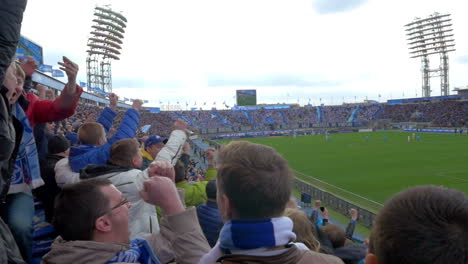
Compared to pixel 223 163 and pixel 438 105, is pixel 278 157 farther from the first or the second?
pixel 438 105

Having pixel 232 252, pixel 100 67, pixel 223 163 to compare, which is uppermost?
pixel 100 67

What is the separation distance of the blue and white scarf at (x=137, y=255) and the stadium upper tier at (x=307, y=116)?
6311cm

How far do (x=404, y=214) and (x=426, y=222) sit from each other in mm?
80

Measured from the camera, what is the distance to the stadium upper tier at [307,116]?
2660 inches

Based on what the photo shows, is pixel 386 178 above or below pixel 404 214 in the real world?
below

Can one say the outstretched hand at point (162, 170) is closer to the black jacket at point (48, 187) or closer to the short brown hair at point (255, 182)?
the short brown hair at point (255, 182)

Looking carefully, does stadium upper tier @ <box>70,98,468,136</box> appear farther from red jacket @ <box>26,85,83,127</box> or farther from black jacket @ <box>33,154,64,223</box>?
red jacket @ <box>26,85,83,127</box>

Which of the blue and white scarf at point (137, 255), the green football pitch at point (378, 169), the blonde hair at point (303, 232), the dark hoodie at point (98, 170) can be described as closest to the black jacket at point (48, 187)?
the dark hoodie at point (98, 170)

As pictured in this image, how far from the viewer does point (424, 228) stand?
133 cm

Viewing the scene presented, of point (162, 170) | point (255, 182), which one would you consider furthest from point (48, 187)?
point (255, 182)

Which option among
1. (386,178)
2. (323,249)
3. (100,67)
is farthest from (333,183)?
(100,67)

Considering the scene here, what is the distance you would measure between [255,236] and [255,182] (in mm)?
259

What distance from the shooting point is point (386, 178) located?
22.2 metres

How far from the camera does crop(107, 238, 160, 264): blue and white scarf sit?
187cm
